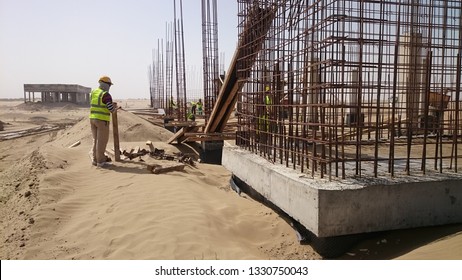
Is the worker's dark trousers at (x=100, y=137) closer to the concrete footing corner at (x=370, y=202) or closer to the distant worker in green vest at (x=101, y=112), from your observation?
the distant worker in green vest at (x=101, y=112)

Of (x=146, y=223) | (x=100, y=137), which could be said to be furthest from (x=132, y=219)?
(x=100, y=137)

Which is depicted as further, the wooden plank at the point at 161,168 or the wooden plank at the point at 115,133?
the wooden plank at the point at 115,133

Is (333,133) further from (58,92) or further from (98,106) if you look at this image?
(58,92)

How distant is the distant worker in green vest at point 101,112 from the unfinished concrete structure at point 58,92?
38.6m

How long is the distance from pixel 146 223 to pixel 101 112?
3.42m

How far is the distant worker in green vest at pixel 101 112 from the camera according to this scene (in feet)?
23.1

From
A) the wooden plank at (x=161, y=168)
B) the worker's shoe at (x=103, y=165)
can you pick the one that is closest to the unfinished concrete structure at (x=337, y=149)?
the wooden plank at (x=161, y=168)

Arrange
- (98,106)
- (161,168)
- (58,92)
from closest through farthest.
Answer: (161,168)
(98,106)
(58,92)

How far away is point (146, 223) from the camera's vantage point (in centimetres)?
443

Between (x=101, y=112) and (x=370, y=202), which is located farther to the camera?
(x=101, y=112)

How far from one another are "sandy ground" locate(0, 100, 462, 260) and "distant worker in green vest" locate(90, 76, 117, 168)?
36cm

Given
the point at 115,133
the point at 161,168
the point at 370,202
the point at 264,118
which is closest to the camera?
the point at 370,202

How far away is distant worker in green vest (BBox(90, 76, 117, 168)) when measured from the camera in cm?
704

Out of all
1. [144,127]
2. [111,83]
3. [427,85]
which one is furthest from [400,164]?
[144,127]
